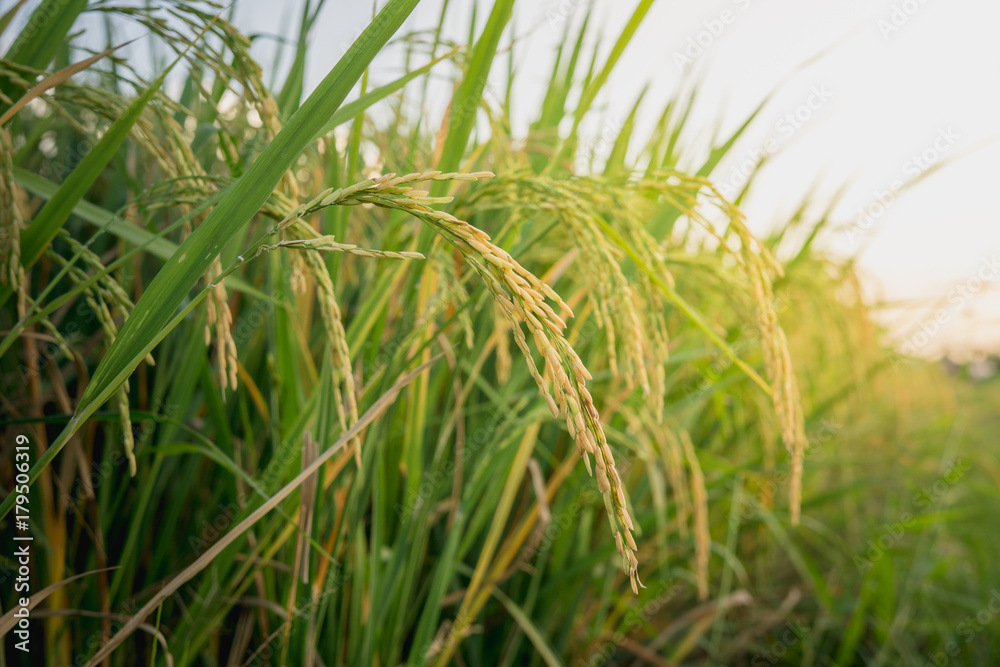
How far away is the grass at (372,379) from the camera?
69 centimetres

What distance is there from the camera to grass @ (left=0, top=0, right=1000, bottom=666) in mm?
692

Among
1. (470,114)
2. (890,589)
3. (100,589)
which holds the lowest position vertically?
(100,589)

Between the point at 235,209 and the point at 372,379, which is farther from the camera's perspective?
the point at 372,379

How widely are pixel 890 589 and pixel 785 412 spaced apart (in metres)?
1.68

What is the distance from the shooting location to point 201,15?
0.76 meters

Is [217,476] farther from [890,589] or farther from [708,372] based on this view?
[890,589]

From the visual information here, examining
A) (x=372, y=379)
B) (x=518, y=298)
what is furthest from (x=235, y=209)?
(x=372, y=379)

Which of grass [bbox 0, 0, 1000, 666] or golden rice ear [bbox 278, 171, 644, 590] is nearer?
golden rice ear [bbox 278, 171, 644, 590]

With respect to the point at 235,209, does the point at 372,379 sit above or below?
below

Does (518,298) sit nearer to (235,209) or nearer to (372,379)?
(235,209)

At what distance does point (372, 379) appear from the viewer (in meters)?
0.99

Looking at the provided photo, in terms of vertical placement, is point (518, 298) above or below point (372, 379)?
above

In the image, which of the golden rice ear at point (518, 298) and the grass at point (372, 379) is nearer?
the golden rice ear at point (518, 298)

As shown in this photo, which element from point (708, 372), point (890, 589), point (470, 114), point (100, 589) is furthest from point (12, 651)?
point (890, 589)
